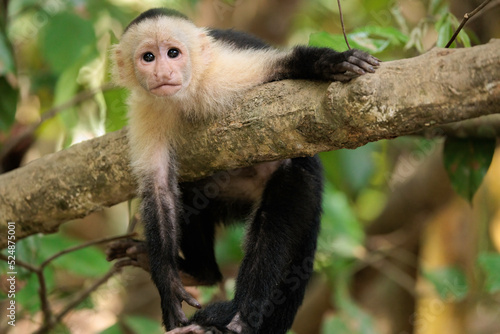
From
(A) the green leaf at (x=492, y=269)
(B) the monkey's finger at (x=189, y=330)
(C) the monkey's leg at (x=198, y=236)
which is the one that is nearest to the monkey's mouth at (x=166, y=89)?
(C) the monkey's leg at (x=198, y=236)

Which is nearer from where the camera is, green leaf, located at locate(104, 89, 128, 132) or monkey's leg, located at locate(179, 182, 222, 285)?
monkey's leg, located at locate(179, 182, 222, 285)

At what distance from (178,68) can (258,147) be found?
2.07ft

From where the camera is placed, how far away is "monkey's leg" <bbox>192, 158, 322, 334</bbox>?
2.18m

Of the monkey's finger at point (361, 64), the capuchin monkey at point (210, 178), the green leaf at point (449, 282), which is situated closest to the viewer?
the monkey's finger at point (361, 64)

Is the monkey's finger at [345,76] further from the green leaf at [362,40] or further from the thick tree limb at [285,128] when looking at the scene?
the green leaf at [362,40]

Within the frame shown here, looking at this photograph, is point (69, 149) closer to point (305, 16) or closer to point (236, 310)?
point (236, 310)

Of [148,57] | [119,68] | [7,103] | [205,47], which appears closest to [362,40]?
[205,47]

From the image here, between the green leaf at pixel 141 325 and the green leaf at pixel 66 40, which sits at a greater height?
the green leaf at pixel 66 40

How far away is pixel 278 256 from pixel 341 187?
1.45 meters

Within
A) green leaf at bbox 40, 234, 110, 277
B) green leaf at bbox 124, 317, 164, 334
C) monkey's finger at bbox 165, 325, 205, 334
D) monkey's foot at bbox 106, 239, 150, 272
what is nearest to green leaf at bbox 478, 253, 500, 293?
monkey's finger at bbox 165, 325, 205, 334

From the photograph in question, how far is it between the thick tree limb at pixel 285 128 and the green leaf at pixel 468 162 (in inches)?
39.3

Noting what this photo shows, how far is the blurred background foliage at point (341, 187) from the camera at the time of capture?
294 cm

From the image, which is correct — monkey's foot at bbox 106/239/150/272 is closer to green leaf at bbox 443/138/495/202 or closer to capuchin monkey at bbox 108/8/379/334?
capuchin monkey at bbox 108/8/379/334

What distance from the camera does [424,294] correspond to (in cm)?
406
